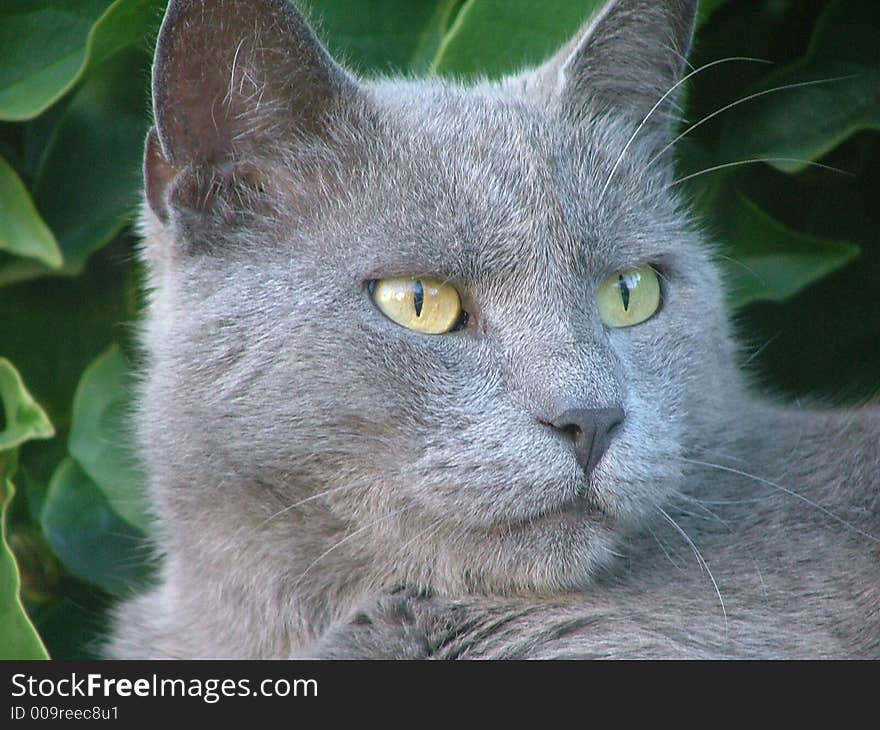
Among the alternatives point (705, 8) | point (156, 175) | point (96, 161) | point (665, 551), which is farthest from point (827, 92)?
point (96, 161)

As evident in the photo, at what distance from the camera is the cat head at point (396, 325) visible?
5.24ft

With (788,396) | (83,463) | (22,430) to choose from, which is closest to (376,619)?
(22,430)

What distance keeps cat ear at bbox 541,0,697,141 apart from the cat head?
41 mm

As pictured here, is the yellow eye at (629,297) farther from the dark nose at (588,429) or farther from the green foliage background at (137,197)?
the green foliage background at (137,197)

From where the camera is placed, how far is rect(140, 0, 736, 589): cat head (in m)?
1.60

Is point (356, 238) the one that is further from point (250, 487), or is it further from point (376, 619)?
point (376, 619)

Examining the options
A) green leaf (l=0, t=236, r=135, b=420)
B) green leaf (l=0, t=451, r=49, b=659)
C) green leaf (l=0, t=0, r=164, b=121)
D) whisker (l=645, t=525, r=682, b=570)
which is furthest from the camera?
green leaf (l=0, t=236, r=135, b=420)

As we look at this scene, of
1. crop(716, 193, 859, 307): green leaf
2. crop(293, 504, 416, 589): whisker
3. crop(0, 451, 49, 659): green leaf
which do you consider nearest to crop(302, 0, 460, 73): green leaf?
crop(716, 193, 859, 307): green leaf

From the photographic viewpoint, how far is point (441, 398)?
1.61 meters

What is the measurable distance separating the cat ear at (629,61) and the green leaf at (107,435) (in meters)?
1.03

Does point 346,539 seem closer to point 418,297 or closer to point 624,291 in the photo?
point 418,297

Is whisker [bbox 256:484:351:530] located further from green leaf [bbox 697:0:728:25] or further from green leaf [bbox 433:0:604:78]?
green leaf [bbox 697:0:728:25]
